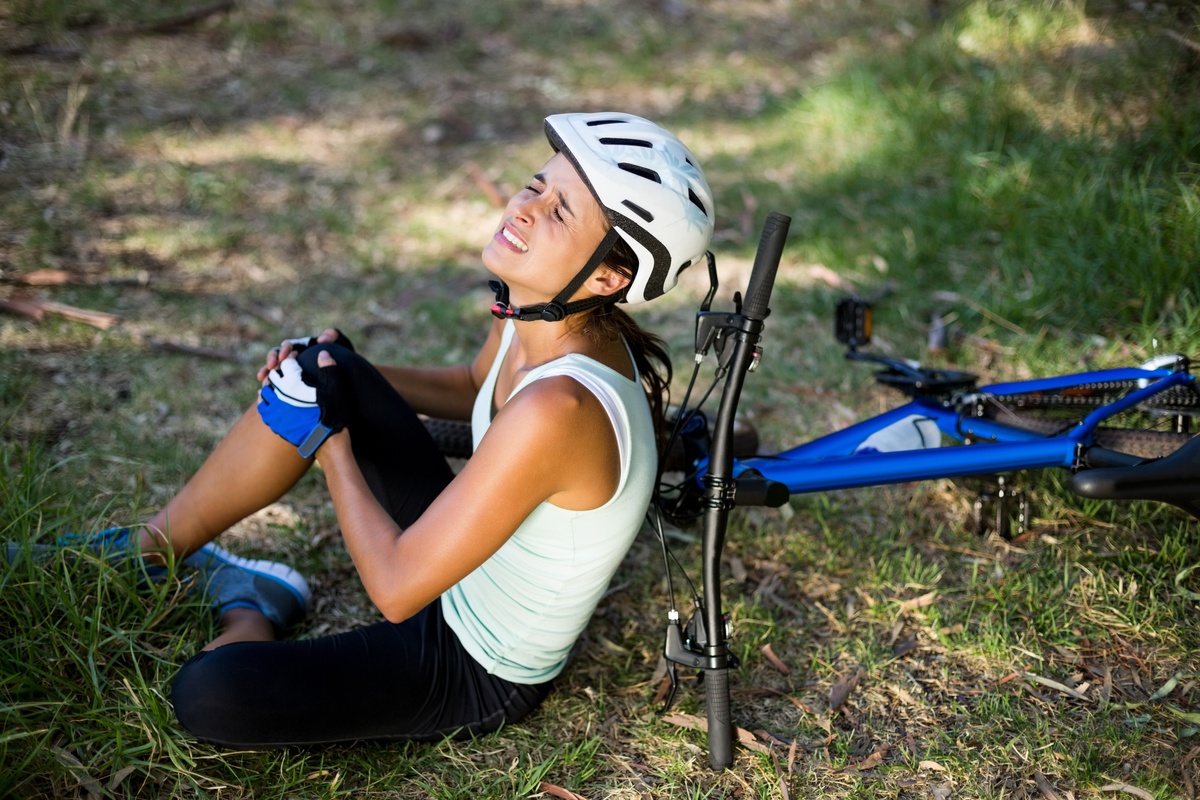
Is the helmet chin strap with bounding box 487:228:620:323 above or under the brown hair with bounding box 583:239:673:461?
above

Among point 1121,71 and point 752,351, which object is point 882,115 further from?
point 752,351

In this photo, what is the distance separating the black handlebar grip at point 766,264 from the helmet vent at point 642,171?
1.02 feet

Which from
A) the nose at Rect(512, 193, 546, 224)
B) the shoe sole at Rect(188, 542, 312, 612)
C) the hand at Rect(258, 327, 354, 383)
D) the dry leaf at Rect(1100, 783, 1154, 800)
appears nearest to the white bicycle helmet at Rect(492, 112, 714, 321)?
the nose at Rect(512, 193, 546, 224)

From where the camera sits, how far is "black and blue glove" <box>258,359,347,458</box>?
2.62m

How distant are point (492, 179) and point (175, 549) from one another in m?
4.02

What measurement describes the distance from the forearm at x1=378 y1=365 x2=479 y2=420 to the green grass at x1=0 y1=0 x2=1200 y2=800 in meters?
0.71

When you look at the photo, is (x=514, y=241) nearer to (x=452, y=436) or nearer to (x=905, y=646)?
(x=452, y=436)

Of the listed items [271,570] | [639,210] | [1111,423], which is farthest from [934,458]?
[271,570]

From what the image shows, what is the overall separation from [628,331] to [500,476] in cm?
70

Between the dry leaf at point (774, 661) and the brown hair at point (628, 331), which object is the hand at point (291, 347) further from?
the dry leaf at point (774, 661)

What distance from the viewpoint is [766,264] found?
2.52 m

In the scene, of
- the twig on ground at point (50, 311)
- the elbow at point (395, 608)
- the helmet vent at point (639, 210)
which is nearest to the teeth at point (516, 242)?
the helmet vent at point (639, 210)

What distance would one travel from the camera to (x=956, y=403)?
3490 millimetres

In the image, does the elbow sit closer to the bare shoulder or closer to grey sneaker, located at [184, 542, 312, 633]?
the bare shoulder
